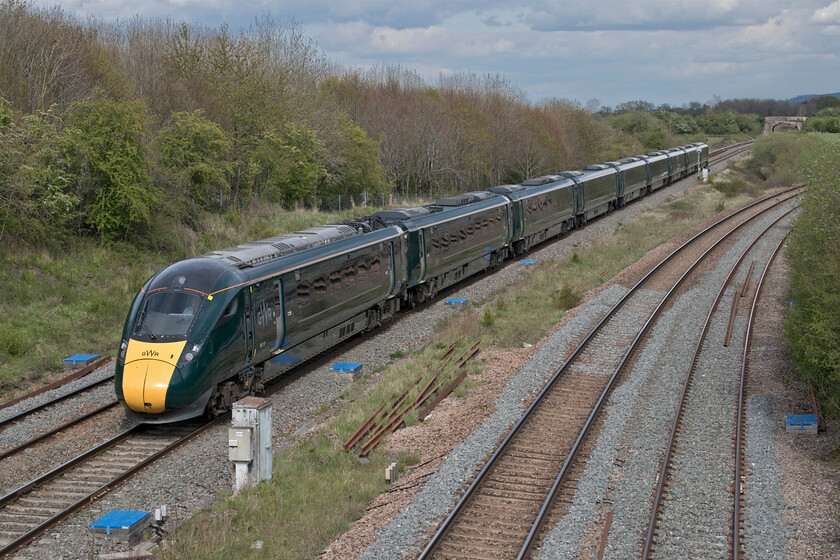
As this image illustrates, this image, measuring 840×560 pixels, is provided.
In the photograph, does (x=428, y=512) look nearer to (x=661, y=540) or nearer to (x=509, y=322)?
(x=661, y=540)

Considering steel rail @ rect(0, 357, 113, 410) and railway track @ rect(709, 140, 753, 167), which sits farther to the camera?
railway track @ rect(709, 140, 753, 167)

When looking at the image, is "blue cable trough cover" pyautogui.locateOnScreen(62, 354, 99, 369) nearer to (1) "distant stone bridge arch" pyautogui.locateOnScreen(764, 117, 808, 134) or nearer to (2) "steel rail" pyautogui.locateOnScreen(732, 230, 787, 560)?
(2) "steel rail" pyautogui.locateOnScreen(732, 230, 787, 560)

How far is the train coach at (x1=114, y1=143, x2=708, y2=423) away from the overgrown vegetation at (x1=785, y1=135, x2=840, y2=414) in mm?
10181

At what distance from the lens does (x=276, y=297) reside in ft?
55.3

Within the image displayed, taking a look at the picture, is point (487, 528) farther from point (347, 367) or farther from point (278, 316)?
point (347, 367)

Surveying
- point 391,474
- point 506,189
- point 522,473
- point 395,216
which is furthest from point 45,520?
point 506,189

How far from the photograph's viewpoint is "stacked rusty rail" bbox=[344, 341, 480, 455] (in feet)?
46.7

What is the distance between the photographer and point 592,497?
1147 centimetres

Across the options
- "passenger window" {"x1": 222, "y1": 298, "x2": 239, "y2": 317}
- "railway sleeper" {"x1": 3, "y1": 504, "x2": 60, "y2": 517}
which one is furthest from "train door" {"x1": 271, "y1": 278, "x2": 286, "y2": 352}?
"railway sleeper" {"x1": 3, "y1": 504, "x2": 60, "y2": 517}

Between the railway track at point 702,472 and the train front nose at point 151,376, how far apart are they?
→ 8.26 metres

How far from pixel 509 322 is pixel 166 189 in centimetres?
1608

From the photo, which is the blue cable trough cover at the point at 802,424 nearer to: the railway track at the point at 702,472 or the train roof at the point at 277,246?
the railway track at the point at 702,472

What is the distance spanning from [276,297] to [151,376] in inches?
138

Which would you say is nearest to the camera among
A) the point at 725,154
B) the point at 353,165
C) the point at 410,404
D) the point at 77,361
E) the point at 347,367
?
the point at 410,404
